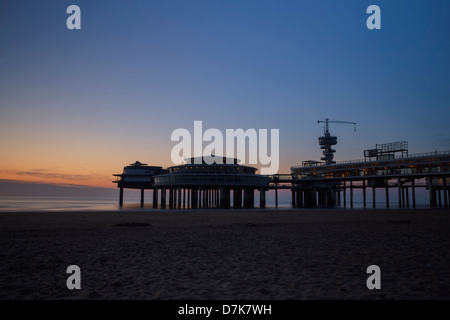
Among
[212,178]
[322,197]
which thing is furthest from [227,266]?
[322,197]

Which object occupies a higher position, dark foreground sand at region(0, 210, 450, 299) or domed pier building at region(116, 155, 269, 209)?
domed pier building at region(116, 155, 269, 209)

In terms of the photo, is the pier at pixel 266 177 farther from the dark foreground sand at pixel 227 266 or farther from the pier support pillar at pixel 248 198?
the dark foreground sand at pixel 227 266

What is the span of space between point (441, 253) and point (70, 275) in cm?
1298

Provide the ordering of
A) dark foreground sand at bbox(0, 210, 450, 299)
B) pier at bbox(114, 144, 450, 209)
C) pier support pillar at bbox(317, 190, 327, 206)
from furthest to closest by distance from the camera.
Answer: pier support pillar at bbox(317, 190, 327, 206) < pier at bbox(114, 144, 450, 209) < dark foreground sand at bbox(0, 210, 450, 299)

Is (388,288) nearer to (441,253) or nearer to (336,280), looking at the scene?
(336,280)

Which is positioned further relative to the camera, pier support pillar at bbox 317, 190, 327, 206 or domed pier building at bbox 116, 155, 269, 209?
pier support pillar at bbox 317, 190, 327, 206

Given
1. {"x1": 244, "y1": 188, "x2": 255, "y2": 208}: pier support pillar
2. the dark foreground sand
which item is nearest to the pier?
{"x1": 244, "y1": 188, "x2": 255, "y2": 208}: pier support pillar

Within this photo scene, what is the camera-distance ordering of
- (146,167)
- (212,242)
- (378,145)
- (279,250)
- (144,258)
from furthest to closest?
(146,167) < (378,145) < (212,242) < (279,250) < (144,258)

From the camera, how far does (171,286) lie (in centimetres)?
850

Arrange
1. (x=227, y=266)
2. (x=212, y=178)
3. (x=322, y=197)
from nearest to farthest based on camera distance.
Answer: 1. (x=227, y=266)
2. (x=212, y=178)
3. (x=322, y=197)

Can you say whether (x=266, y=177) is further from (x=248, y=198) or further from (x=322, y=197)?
(x=322, y=197)

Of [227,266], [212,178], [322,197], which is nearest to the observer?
[227,266]

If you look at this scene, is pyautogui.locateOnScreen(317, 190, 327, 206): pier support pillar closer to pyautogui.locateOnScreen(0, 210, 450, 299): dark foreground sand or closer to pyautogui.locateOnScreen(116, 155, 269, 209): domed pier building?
pyautogui.locateOnScreen(116, 155, 269, 209): domed pier building
